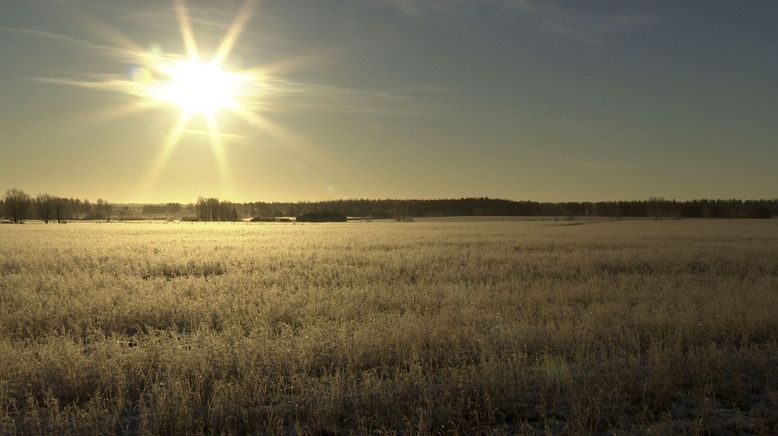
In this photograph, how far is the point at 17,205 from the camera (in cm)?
12800

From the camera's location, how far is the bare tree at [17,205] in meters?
126

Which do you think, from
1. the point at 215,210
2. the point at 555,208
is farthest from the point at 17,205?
the point at 555,208

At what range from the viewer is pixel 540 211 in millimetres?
154125

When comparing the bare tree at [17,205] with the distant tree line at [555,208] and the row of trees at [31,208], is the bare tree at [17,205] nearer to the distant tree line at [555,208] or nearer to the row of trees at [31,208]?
the row of trees at [31,208]

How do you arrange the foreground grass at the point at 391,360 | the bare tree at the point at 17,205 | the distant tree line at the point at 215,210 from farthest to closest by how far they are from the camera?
the distant tree line at the point at 215,210
the bare tree at the point at 17,205
the foreground grass at the point at 391,360

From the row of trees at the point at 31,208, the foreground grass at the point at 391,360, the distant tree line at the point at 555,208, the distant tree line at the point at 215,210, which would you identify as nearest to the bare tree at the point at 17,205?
the row of trees at the point at 31,208

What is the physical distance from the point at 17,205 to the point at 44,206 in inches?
528

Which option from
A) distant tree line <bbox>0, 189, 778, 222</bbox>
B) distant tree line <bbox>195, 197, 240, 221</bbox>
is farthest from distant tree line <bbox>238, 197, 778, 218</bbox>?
distant tree line <bbox>195, 197, 240, 221</bbox>

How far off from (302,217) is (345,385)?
126203mm

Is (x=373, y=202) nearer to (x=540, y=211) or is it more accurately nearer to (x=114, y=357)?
(x=540, y=211)

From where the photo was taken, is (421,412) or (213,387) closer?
(421,412)

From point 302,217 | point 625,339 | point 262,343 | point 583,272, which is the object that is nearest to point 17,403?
point 262,343

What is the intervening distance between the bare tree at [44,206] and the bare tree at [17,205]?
165 inches

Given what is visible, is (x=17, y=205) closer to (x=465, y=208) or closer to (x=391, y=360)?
(x=465, y=208)
